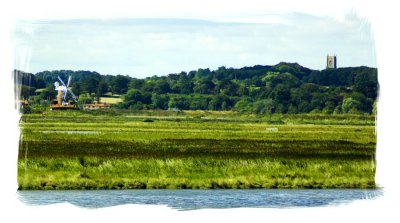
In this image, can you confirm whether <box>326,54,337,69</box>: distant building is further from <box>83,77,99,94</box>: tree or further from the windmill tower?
<box>83,77,99,94</box>: tree

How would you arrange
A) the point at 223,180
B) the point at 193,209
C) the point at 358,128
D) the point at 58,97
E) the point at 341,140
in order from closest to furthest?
the point at 193,209 → the point at 223,180 → the point at 341,140 → the point at 358,128 → the point at 58,97

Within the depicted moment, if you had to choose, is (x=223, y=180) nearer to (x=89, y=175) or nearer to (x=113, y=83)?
(x=89, y=175)

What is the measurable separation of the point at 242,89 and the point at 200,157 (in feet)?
91.3

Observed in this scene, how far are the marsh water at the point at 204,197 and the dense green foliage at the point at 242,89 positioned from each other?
17.9 meters

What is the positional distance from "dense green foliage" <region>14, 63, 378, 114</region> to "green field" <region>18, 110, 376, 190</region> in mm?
2161

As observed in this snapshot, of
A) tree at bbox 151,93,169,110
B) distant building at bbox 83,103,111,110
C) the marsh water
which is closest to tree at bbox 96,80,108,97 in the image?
tree at bbox 151,93,169,110

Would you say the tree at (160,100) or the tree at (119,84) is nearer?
the tree at (119,84)

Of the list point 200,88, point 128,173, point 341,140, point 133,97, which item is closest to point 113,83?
point 133,97

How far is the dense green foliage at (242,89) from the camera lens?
144 feet

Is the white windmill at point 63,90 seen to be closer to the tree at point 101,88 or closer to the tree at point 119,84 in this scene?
the tree at point 101,88

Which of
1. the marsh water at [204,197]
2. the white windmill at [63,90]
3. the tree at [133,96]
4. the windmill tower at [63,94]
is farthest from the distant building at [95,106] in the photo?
the marsh water at [204,197]

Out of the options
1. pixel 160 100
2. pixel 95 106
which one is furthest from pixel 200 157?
pixel 95 106

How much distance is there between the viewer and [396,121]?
2102cm

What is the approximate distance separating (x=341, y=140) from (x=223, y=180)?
15.0 meters
